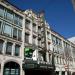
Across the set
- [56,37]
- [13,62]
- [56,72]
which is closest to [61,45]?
[56,37]

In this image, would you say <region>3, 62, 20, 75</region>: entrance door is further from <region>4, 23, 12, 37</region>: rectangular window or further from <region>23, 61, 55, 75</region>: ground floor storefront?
<region>4, 23, 12, 37</region>: rectangular window

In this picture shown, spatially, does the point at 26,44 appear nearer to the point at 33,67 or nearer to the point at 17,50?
the point at 17,50

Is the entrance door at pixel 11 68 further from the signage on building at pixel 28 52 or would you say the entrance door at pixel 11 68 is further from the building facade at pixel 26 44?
the signage on building at pixel 28 52

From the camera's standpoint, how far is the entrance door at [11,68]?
22.0 meters

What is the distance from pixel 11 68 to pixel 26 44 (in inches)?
238

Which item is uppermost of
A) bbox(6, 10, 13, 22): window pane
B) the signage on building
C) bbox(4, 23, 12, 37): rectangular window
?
bbox(6, 10, 13, 22): window pane

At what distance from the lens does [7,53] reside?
22812 mm

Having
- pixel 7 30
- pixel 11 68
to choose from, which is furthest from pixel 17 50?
pixel 7 30

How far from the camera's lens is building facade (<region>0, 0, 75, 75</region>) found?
23.0 m

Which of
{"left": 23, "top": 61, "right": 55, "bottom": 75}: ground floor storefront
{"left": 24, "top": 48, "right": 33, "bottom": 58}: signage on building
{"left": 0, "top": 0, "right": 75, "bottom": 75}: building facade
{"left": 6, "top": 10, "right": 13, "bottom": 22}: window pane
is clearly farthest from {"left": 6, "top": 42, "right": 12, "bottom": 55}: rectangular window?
{"left": 6, "top": 10, "right": 13, "bottom": 22}: window pane

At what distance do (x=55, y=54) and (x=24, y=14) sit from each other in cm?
1414

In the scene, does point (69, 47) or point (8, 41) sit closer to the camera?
point (8, 41)

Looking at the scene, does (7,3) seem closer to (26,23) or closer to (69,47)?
(26,23)

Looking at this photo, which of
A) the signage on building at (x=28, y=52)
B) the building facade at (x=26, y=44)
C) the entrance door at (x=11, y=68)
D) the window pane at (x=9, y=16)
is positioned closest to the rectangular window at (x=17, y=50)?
the building facade at (x=26, y=44)
